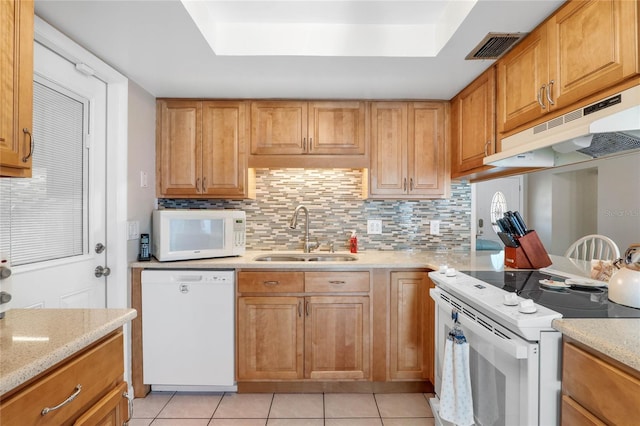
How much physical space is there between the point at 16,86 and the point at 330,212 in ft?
6.96

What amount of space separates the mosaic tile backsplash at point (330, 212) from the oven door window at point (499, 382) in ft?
4.69

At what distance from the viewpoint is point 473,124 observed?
232cm

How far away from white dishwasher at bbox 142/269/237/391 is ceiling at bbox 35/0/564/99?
1.29 meters

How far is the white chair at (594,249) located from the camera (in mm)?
2151

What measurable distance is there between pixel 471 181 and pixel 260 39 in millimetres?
1956

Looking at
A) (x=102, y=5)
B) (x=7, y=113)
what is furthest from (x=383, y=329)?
(x=102, y=5)

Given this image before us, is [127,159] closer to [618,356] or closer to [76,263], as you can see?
[76,263]

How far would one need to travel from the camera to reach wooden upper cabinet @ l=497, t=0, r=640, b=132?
4.02 ft

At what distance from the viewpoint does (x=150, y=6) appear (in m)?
1.47

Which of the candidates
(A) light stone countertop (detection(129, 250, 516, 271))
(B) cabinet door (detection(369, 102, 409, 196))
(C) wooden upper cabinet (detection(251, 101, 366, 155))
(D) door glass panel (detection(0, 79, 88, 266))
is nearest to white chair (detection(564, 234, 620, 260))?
(A) light stone countertop (detection(129, 250, 516, 271))

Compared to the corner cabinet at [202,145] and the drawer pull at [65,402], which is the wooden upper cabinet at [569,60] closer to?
the corner cabinet at [202,145]

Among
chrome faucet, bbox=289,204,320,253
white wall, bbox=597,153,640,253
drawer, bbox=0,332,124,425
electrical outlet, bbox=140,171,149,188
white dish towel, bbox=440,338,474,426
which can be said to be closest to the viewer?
drawer, bbox=0,332,124,425

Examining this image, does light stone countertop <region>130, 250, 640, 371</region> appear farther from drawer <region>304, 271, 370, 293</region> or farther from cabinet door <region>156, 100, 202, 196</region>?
cabinet door <region>156, 100, 202, 196</region>

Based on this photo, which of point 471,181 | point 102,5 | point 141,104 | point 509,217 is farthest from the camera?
point 471,181
